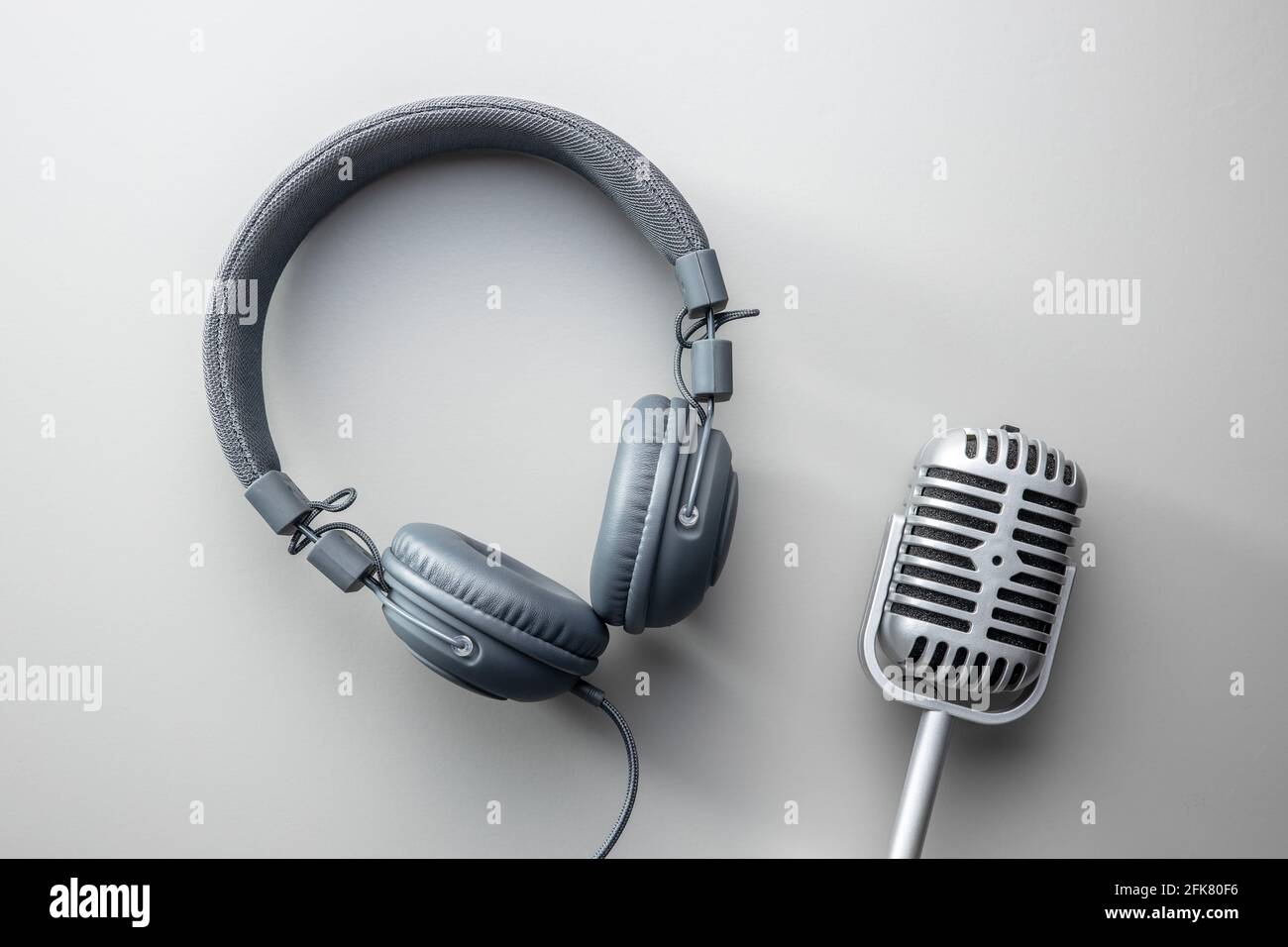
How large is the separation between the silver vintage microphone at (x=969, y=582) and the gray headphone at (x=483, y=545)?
19cm

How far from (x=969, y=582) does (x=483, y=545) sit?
19.4 inches

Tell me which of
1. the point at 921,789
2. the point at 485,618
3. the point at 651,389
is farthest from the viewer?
the point at 651,389

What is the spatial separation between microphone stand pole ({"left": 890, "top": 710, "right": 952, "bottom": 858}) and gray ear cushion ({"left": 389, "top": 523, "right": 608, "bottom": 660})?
1.15 feet

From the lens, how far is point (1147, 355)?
1.04 metres

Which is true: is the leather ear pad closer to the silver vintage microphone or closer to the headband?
the headband

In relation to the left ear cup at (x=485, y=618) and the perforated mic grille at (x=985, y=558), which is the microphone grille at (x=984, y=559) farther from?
the left ear cup at (x=485, y=618)

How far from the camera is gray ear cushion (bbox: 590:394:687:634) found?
81cm

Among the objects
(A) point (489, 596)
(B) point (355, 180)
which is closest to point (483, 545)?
(A) point (489, 596)

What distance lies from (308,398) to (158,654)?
1.12 ft

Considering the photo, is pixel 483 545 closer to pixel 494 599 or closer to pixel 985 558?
pixel 494 599

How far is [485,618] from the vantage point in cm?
81

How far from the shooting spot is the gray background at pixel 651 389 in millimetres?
1021

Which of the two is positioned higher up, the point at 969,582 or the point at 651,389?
the point at 651,389

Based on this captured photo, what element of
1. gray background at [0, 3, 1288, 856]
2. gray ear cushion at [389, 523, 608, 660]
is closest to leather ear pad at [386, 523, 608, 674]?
gray ear cushion at [389, 523, 608, 660]
